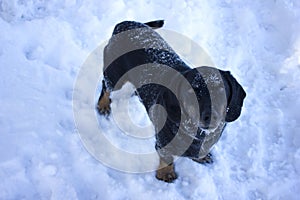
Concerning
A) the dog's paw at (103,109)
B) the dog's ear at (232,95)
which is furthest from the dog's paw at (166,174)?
the dog's ear at (232,95)

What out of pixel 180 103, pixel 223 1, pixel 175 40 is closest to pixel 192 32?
pixel 175 40

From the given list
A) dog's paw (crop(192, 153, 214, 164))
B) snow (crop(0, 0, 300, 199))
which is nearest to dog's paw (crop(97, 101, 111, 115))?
snow (crop(0, 0, 300, 199))

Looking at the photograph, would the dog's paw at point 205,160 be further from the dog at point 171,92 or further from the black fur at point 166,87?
the black fur at point 166,87

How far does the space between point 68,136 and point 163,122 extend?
3.56ft

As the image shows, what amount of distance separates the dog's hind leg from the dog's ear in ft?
5.46

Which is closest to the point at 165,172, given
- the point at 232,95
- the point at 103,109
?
the point at 103,109

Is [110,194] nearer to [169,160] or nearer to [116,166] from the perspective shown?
[116,166]

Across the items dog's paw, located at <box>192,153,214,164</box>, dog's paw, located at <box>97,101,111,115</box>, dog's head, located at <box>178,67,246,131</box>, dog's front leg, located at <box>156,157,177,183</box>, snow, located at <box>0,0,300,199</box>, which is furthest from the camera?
dog's paw, located at <box>97,101,111,115</box>

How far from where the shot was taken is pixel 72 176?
3082 millimetres

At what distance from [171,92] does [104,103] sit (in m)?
1.46

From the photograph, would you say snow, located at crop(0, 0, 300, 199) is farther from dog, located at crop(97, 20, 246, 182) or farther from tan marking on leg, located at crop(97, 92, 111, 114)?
dog, located at crop(97, 20, 246, 182)

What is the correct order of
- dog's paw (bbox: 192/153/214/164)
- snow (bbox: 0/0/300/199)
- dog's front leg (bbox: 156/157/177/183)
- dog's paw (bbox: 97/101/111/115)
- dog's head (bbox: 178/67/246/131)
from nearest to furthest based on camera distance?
dog's head (bbox: 178/67/246/131)
snow (bbox: 0/0/300/199)
dog's front leg (bbox: 156/157/177/183)
dog's paw (bbox: 192/153/214/164)
dog's paw (bbox: 97/101/111/115)

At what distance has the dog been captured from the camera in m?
2.34

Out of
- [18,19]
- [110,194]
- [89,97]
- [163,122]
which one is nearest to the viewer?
[163,122]
